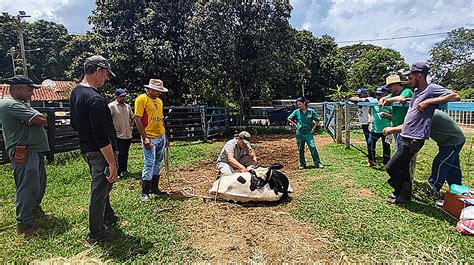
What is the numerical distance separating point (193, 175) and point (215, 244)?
3.03m

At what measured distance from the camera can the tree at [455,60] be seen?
29.4m

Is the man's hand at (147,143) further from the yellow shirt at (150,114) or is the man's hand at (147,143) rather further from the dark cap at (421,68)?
the dark cap at (421,68)

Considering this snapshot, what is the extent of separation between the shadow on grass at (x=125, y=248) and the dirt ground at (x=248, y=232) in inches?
15.9

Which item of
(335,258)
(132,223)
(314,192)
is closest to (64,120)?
(132,223)

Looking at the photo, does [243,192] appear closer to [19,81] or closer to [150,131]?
[150,131]

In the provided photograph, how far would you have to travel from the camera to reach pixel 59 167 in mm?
6250

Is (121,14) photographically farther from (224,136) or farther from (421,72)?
(421,72)

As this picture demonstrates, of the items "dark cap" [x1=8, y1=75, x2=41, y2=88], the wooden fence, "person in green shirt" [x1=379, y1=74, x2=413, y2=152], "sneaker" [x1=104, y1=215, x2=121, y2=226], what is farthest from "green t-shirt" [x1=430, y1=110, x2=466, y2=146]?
the wooden fence

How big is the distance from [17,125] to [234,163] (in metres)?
2.58

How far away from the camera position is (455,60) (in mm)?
30703

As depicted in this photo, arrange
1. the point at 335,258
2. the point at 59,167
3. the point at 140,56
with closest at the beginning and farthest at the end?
the point at 335,258 → the point at 59,167 → the point at 140,56

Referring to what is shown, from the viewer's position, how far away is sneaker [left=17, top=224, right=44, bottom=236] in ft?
10.1

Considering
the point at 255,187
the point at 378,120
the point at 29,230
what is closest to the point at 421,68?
the point at 255,187

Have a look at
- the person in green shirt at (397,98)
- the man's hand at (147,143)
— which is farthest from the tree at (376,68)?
the man's hand at (147,143)
